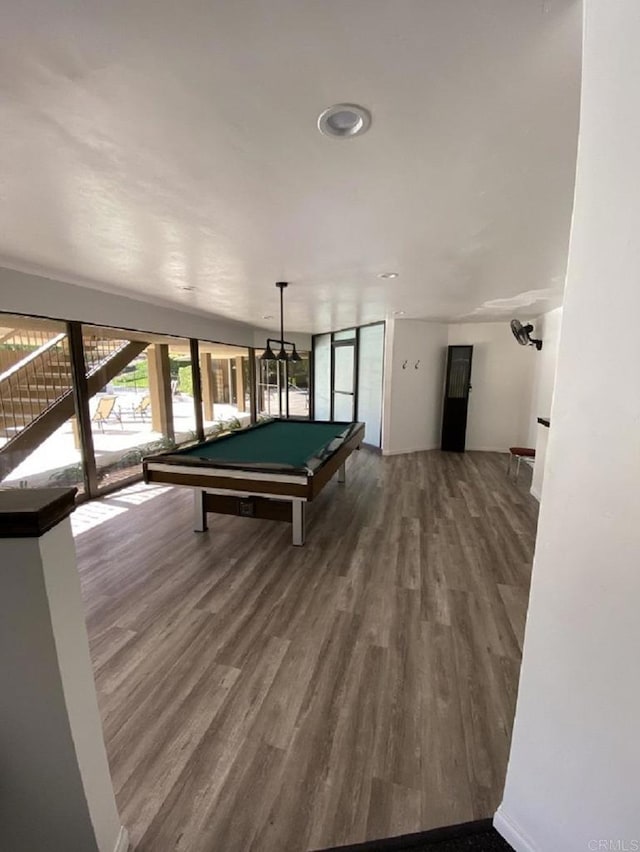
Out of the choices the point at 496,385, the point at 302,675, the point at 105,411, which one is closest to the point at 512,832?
the point at 302,675

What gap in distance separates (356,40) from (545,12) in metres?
0.46

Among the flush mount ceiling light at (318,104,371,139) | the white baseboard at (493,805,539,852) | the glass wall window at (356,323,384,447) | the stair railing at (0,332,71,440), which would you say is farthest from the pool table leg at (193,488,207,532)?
Result: the glass wall window at (356,323,384,447)

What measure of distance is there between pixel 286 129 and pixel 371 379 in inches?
218

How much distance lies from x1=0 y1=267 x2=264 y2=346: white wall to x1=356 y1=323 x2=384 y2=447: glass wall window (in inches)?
119

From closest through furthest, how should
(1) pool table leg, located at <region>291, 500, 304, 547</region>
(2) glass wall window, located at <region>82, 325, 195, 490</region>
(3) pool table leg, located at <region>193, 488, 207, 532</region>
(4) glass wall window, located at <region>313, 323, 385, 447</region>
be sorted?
(1) pool table leg, located at <region>291, 500, 304, 547</region>, (3) pool table leg, located at <region>193, 488, 207, 532</region>, (2) glass wall window, located at <region>82, 325, 195, 490</region>, (4) glass wall window, located at <region>313, 323, 385, 447</region>

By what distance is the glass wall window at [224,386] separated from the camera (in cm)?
655

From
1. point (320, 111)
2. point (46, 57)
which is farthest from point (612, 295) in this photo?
point (46, 57)

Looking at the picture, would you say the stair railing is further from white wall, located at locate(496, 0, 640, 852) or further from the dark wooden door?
the dark wooden door

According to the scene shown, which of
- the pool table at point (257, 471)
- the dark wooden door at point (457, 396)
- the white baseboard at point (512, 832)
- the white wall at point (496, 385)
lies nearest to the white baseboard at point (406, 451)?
the dark wooden door at point (457, 396)

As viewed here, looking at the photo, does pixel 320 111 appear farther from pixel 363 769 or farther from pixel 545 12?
pixel 363 769

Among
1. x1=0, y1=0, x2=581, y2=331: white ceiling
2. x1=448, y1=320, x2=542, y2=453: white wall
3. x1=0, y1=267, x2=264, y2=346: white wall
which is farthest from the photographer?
x1=448, y1=320, x2=542, y2=453: white wall

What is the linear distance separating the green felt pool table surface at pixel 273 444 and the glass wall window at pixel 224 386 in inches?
96.2

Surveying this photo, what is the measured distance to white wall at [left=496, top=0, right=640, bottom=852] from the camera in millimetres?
729

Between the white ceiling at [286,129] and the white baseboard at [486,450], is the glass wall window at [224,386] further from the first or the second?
the white baseboard at [486,450]
